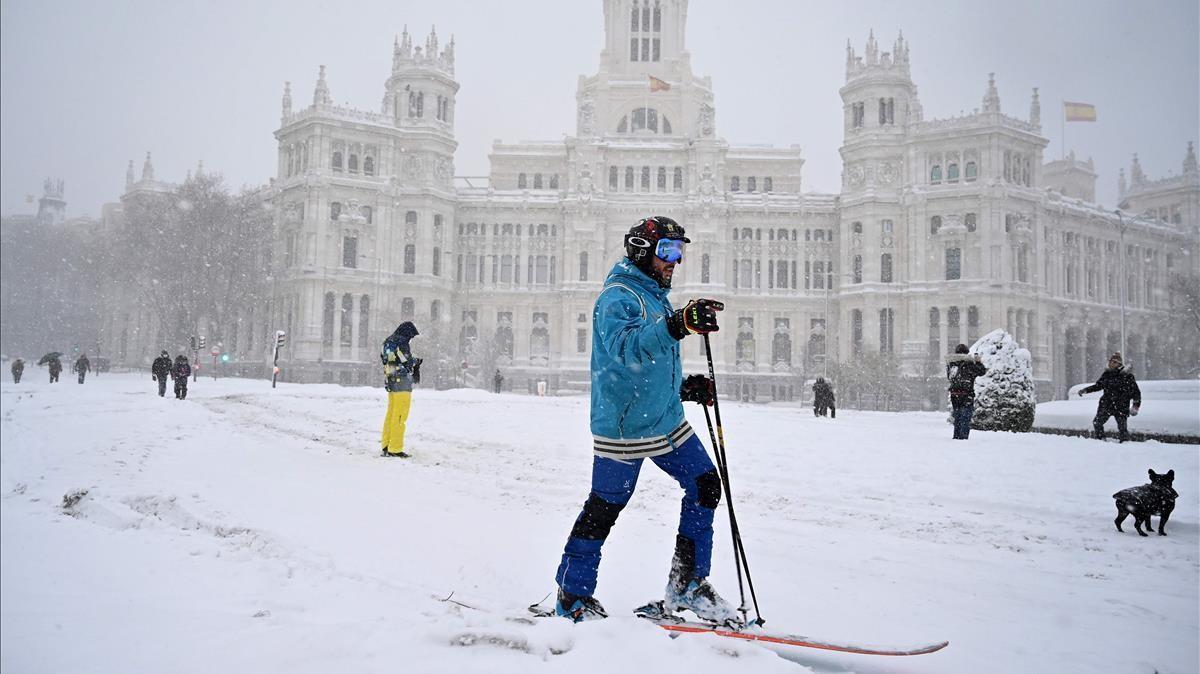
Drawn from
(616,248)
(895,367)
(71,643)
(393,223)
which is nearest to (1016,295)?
(895,367)

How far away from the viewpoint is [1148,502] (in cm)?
652

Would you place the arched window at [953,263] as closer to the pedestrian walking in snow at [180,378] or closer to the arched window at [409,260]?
the arched window at [409,260]

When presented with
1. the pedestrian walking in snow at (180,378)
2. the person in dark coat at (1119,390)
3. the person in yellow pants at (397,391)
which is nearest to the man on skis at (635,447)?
the person in yellow pants at (397,391)

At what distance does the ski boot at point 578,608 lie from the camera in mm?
3443

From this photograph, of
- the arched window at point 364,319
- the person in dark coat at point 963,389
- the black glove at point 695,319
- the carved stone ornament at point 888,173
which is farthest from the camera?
the carved stone ornament at point 888,173

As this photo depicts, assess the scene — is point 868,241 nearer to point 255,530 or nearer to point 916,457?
point 916,457

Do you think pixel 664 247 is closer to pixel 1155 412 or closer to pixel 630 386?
pixel 630 386

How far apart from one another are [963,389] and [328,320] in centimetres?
4718

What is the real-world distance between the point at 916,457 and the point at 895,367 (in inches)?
1405

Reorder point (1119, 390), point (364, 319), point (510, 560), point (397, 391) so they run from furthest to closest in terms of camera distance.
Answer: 1. point (364, 319)
2. point (1119, 390)
3. point (397, 391)
4. point (510, 560)

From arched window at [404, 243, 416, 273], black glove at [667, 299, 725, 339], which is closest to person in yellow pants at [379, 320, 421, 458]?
black glove at [667, 299, 725, 339]

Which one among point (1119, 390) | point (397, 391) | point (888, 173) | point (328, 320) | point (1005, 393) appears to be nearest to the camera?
point (397, 391)

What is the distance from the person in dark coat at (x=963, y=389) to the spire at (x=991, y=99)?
47.0 meters

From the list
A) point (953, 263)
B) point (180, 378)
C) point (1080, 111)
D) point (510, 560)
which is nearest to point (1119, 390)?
point (510, 560)
